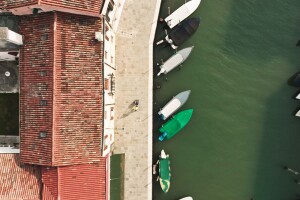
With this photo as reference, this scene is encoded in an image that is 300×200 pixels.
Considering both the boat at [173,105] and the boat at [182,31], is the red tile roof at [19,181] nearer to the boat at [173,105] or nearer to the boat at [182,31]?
the boat at [173,105]

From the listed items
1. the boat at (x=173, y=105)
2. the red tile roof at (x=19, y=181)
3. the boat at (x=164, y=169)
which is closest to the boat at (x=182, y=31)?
the boat at (x=173, y=105)

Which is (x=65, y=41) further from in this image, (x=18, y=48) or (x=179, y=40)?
(x=179, y=40)

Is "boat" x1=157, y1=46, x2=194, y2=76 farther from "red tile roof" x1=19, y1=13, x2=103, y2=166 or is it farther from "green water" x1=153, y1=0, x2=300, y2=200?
"red tile roof" x1=19, y1=13, x2=103, y2=166

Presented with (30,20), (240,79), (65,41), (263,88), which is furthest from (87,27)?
(263,88)

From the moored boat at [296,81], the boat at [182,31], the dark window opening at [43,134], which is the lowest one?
the dark window opening at [43,134]

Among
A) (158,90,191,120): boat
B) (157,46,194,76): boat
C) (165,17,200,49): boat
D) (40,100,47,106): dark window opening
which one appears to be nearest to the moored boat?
(158,90,191,120): boat

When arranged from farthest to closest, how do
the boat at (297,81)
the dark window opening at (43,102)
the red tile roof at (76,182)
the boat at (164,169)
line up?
1. the boat at (297,81)
2. the boat at (164,169)
3. the red tile roof at (76,182)
4. the dark window opening at (43,102)

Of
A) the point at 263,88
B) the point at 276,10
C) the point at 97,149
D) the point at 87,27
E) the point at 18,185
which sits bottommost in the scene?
the point at 18,185
